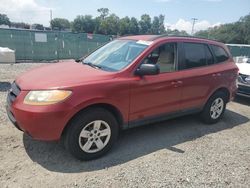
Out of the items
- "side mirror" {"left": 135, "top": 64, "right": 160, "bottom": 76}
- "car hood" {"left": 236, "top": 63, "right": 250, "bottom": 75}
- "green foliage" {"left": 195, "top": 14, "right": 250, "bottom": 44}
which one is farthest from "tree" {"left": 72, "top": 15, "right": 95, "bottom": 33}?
"side mirror" {"left": 135, "top": 64, "right": 160, "bottom": 76}

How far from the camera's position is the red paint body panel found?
10.5 ft

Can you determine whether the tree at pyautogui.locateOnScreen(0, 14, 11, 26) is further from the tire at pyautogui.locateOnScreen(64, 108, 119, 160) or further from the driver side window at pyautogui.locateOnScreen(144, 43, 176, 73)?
the tire at pyautogui.locateOnScreen(64, 108, 119, 160)

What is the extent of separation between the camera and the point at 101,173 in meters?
3.35

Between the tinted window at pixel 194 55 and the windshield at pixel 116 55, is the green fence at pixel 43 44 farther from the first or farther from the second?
the tinted window at pixel 194 55

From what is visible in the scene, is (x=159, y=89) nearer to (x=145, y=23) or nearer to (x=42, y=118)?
(x=42, y=118)

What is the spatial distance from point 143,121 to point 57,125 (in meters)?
1.46

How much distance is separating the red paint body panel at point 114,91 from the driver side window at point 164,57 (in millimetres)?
86

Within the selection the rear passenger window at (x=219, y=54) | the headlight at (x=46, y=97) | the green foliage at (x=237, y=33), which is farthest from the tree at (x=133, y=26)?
the headlight at (x=46, y=97)

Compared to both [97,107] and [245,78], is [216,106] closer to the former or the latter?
[245,78]

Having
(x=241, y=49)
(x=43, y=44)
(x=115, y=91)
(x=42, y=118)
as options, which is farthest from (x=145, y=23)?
(x=42, y=118)

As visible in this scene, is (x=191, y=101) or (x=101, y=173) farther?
(x=191, y=101)

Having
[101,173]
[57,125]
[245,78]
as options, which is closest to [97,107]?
[57,125]

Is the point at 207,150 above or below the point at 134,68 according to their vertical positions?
below

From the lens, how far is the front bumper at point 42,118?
3121 millimetres
